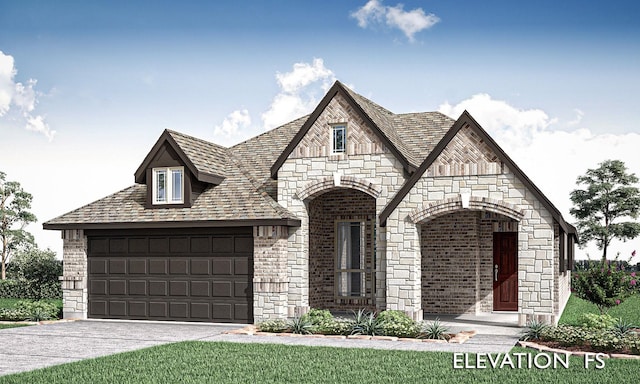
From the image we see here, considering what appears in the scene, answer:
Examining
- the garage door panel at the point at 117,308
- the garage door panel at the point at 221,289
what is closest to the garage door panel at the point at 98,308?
the garage door panel at the point at 117,308

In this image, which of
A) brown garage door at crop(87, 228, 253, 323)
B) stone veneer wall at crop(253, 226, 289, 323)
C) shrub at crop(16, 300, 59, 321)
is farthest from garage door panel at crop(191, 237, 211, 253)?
shrub at crop(16, 300, 59, 321)

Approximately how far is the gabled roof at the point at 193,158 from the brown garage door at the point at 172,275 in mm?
1690

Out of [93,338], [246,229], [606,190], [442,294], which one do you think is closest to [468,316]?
[442,294]

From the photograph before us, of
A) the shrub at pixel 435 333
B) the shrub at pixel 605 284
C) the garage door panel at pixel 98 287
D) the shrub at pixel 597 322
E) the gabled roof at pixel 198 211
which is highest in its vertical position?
the gabled roof at pixel 198 211

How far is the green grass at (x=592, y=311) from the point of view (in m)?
21.1

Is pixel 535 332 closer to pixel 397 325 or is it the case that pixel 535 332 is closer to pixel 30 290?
pixel 397 325

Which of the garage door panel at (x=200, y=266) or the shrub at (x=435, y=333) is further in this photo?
the garage door panel at (x=200, y=266)

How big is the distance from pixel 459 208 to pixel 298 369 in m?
7.89

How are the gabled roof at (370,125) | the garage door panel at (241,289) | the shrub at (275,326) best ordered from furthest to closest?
the garage door panel at (241,289) → the gabled roof at (370,125) → the shrub at (275,326)

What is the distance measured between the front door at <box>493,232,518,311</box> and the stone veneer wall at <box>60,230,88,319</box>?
1182 centimetres

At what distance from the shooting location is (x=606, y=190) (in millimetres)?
47250

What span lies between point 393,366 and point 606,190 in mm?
38195

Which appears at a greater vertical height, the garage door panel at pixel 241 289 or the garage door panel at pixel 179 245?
the garage door panel at pixel 179 245

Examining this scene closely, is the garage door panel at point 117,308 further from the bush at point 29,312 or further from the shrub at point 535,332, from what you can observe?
the shrub at point 535,332
